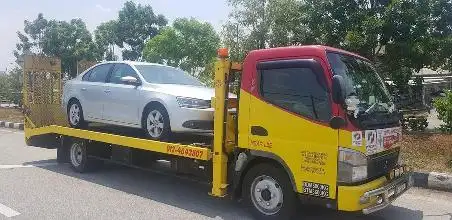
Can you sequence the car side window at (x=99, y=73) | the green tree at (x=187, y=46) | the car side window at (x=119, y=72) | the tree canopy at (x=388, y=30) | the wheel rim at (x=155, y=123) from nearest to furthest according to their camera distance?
1. the wheel rim at (x=155, y=123)
2. the car side window at (x=119, y=72)
3. the car side window at (x=99, y=73)
4. the tree canopy at (x=388, y=30)
5. the green tree at (x=187, y=46)

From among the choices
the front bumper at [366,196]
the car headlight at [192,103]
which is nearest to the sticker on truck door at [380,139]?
the front bumper at [366,196]

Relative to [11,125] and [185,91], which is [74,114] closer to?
[185,91]

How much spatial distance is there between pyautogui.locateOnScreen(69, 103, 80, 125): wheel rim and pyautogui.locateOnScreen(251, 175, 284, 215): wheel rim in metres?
4.38

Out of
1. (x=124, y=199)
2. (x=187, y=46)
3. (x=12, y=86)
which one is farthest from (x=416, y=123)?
(x=12, y=86)

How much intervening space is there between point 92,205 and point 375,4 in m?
9.61

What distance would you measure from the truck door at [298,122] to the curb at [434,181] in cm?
326

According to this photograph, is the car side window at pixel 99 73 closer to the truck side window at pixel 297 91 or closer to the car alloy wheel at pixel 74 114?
the car alloy wheel at pixel 74 114

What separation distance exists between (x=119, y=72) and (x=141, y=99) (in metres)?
1.11

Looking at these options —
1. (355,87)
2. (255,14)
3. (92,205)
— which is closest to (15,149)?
(92,205)

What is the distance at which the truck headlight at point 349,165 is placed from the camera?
4566 mm

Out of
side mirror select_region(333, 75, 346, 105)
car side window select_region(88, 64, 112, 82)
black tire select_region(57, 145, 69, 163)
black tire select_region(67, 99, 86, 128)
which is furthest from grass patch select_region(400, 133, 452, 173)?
black tire select_region(57, 145, 69, 163)

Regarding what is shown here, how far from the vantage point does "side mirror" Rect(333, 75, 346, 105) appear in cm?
445

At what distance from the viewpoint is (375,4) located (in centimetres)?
1227

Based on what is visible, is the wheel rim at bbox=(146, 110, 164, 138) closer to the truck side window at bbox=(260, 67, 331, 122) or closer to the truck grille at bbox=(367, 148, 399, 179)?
the truck side window at bbox=(260, 67, 331, 122)
